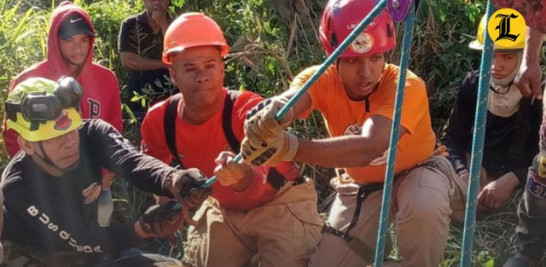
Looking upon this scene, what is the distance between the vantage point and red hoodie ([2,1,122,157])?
227 inches

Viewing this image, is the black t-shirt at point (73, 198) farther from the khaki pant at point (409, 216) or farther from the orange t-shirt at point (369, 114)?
the khaki pant at point (409, 216)

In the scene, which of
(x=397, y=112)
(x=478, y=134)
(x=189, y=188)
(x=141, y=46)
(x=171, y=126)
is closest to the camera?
(x=478, y=134)

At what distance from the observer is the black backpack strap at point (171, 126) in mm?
4723

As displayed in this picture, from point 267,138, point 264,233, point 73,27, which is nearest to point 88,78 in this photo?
point 73,27

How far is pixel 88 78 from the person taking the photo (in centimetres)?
589

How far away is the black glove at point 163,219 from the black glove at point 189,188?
95mm

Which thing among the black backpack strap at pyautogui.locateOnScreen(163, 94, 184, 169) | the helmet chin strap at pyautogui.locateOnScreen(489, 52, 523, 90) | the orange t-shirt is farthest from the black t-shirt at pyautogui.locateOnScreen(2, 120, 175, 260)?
the helmet chin strap at pyautogui.locateOnScreen(489, 52, 523, 90)

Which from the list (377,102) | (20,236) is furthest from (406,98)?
(20,236)

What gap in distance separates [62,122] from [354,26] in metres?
1.27

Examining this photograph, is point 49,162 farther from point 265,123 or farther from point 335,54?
point 335,54

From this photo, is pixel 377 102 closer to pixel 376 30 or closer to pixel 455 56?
pixel 376 30

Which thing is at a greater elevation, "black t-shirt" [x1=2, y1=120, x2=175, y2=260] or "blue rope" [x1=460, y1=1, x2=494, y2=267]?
"blue rope" [x1=460, y1=1, x2=494, y2=267]

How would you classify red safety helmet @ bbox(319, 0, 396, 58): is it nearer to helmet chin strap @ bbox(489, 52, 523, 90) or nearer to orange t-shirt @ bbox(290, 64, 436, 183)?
orange t-shirt @ bbox(290, 64, 436, 183)

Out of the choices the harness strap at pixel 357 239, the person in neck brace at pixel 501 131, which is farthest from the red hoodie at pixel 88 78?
the person in neck brace at pixel 501 131
